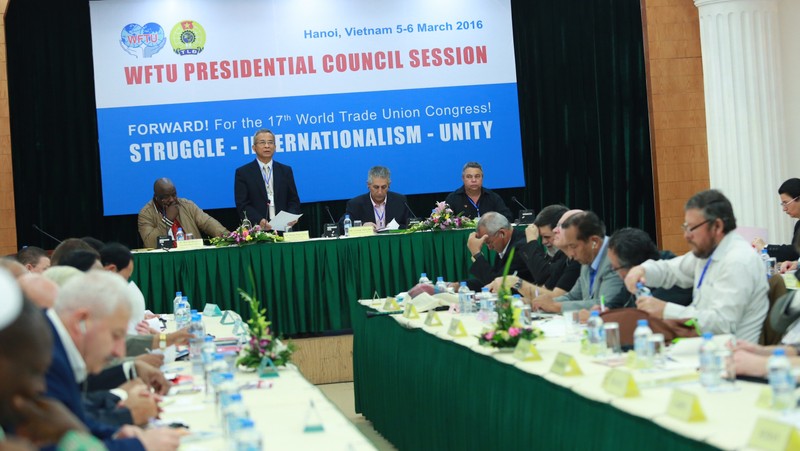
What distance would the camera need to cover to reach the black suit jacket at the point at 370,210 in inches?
337

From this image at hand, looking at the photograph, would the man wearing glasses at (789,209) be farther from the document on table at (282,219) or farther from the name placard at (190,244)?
the name placard at (190,244)

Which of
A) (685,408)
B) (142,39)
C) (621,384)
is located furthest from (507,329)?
(142,39)

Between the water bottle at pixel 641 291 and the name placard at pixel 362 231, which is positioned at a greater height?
the name placard at pixel 362 231

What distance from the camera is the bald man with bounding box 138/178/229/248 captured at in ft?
28.0

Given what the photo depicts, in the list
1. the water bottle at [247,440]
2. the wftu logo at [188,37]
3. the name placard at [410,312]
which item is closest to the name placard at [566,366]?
the water bottle at [247,440]

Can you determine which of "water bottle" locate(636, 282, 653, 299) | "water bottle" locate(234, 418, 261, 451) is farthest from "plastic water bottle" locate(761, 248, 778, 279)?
"water bottle" locate(234, 418, 261, 451)

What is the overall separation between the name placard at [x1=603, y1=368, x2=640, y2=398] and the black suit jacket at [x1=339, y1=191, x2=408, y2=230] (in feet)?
18.1

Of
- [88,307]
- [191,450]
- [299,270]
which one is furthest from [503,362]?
[299,270]

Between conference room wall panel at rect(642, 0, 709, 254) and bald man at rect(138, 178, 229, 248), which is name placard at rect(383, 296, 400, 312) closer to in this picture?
bald man at rect(138, 178, 229, 248)

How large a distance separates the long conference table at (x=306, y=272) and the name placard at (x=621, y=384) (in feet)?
15.7

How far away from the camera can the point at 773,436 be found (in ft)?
7.29

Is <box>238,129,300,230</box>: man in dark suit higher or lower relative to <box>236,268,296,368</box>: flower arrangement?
higher

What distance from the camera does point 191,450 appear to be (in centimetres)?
274

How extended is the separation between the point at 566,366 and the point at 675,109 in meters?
6.95
